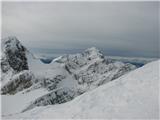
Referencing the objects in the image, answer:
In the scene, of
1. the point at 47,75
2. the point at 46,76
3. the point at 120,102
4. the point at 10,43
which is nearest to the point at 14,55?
the point at 10,43

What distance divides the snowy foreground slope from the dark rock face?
130 ft

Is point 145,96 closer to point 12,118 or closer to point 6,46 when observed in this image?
point 12,118

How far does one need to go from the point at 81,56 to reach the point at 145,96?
56239mm

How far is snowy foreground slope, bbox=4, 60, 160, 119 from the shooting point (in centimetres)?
1204

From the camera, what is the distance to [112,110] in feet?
40.2

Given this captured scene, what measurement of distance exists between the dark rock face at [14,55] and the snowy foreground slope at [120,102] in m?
39.7

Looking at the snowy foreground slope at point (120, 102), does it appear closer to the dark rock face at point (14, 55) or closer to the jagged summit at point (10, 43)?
the dark rock face at point (14, 55)

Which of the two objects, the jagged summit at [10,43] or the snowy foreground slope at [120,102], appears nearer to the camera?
the snowy foreground slope at [120,102]

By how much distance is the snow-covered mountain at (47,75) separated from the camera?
118 ft

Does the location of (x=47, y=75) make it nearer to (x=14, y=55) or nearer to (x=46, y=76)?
(x=46, y=76)

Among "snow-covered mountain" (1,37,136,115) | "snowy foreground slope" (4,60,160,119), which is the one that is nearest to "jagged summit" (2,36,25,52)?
"snow-covered mountain" (1,37,136,115)

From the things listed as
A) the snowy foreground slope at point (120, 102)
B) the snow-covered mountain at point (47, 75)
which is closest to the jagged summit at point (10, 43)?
the snow-covered mountain at point (47, 75)

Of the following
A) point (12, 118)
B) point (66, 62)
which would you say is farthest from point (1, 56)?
point (12, 118)

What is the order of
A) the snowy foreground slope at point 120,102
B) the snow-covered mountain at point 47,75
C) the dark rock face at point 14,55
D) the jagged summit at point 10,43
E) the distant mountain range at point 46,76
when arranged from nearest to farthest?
1. the snowy foreground slope at point 120,102
2. the distant mountain range at point 46,76
3. the snow-covered mountain at point 47,75
4. the dark rock face at point 14,55
5. the jagged summit at point 10,43
